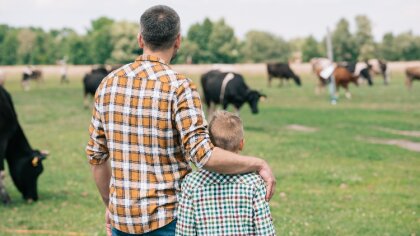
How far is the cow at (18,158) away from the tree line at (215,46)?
75.7 m

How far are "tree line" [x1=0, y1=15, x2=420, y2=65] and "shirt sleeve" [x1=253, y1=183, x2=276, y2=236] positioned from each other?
269 ft

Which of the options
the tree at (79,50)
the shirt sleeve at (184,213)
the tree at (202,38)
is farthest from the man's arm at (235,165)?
the tree at (79,50)

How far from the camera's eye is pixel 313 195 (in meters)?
9.59

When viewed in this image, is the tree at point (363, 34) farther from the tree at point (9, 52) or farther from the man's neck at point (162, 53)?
the man's neck at point (162, 53)

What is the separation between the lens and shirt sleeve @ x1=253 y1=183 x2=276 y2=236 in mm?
3311

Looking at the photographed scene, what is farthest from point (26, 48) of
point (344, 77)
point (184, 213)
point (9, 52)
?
point (184, 213)

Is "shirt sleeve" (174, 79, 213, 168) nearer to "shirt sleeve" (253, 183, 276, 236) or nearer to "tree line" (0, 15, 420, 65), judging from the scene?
"shirt sleeve" (253, 183, 276, 236)

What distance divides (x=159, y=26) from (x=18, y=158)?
704cm

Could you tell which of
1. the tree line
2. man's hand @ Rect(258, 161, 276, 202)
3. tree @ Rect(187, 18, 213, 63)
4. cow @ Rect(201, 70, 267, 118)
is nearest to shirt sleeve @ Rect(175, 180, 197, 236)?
man's hand @ Rect(258, 161, 276, 202)

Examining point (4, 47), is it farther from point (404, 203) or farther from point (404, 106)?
point (404, 203)

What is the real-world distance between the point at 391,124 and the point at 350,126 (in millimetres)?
1394

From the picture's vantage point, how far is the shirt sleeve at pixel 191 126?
10.1ft

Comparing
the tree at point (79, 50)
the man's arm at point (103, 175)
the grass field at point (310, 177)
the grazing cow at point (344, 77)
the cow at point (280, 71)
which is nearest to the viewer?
the man's arm at point (103, 175)

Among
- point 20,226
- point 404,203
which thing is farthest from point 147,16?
point 404,203
